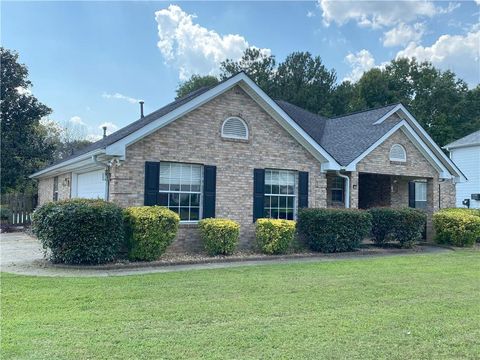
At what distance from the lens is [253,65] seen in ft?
147

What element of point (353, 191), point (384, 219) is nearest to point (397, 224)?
point (384, 219)

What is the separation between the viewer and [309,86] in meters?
41.5

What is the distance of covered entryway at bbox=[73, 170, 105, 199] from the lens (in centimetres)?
1301

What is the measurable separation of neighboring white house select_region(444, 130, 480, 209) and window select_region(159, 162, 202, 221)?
71.1 ft

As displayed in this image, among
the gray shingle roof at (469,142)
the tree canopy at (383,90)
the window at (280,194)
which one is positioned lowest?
the window at (280,194)

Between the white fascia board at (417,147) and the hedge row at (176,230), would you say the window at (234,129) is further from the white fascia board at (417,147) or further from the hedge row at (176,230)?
the white fascia board at (417,147)

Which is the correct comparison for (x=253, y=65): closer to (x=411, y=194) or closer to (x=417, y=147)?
(x=411, y=194)

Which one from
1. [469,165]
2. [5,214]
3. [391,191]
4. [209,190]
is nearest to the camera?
[209,190]

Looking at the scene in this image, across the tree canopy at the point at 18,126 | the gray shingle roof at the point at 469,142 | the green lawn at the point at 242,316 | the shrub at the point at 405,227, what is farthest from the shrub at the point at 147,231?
the gray shingle roof at the point at 469,142

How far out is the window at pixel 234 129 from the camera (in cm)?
1319

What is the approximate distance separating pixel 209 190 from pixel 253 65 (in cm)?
3450

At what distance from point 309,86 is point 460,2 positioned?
24502 millimetres

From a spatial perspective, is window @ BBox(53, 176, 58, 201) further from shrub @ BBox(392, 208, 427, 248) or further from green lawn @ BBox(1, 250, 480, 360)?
shrub @ BBox(392, 208, 427, 248)

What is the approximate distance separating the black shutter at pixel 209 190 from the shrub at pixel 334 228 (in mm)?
3204
